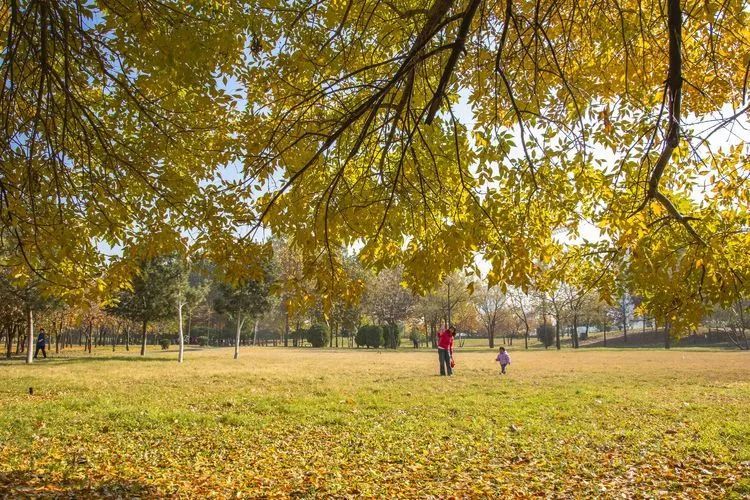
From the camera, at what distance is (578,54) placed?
629cm

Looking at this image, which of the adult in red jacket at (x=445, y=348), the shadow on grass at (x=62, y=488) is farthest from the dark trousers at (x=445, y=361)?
the shadow on grass at (x=62, y=488)

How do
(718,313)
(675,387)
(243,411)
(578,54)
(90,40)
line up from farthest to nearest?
(718,313) → (675,387) → (243,411) → (578,54) → (90,40)

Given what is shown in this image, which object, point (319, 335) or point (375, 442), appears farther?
point (319, 335)

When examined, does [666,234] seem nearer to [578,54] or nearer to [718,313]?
[578,54]

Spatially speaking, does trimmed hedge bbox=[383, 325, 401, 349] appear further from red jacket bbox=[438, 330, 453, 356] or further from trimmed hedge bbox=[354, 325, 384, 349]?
red jacket bbox=[438, 330, 453, 356]

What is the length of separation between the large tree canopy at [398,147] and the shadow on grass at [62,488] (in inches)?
91.4

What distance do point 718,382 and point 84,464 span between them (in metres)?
16.4

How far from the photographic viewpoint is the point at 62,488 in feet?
16.6

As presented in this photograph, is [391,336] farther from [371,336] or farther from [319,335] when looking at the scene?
[319,335]

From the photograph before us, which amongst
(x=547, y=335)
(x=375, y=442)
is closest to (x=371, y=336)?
(x=547, y=335)

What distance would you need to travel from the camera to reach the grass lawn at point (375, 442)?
216 inches

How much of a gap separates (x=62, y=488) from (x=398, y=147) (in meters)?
5.30

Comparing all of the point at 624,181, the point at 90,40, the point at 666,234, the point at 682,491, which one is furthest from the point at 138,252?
the point at 682,491

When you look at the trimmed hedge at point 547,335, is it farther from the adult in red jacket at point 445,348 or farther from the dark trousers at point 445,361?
the adult in red jacket at point 445,348
